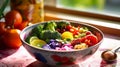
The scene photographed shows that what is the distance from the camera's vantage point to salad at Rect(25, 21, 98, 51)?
2.74 ft

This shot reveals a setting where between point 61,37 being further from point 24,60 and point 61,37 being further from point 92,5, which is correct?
point 92,5

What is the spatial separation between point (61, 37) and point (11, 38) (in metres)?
0.20

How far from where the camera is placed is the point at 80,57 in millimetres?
778

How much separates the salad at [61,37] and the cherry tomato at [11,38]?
0.23ft

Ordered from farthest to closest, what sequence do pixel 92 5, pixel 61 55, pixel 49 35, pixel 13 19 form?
pixel 92 5 → pixel 13 19 → pixel 49 35 → pixel 61 55

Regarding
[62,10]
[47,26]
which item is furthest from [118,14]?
[47,26]

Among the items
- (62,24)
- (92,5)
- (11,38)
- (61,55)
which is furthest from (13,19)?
(92,5)

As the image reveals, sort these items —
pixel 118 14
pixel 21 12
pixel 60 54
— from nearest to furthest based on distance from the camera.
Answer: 1. pixel 60 54
2. pixel 21 12
3. pixel 118 14

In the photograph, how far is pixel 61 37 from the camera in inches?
36.0

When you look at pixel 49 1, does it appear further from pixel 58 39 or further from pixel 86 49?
pixel 86 49

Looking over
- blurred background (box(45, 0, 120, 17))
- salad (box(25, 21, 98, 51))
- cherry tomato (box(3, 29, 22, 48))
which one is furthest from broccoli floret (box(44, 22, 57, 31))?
blurred background (box(45, 0, 120, 17))

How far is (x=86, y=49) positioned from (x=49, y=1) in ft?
2.10

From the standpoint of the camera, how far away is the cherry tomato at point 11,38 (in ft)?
3.16

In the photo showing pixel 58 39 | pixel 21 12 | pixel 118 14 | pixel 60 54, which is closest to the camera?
pixel 60 54
